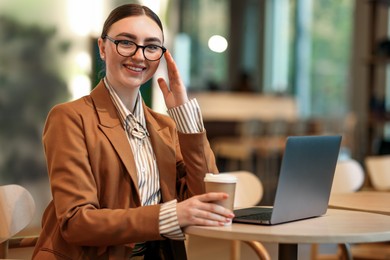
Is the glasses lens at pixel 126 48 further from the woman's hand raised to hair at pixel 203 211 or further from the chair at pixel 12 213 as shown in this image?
the chair at pixel 12 213

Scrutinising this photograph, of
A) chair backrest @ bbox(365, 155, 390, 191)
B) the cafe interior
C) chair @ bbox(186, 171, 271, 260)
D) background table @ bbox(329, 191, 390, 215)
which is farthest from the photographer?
chair backrest @ bbox(365, 155, 390, 191)

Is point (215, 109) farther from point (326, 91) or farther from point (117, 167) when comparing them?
point (117, 167)

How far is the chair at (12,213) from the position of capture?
2275mm

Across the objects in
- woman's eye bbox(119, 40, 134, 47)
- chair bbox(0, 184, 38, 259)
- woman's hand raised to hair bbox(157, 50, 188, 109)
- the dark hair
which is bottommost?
chair bbox(0, 184, 38, 259)

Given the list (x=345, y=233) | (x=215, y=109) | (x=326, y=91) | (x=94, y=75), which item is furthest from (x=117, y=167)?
(x=326, y=91)

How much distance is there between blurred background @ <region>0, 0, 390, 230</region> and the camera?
12.8ft

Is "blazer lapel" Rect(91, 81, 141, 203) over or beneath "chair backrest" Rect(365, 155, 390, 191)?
over

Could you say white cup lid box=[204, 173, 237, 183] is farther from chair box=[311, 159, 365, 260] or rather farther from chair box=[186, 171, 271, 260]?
chair box=[311, 159, 365, 260]

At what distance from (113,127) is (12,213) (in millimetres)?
498

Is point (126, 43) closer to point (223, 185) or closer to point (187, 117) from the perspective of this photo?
point (187, 117)

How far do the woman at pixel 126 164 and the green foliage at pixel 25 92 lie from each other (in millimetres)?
1747

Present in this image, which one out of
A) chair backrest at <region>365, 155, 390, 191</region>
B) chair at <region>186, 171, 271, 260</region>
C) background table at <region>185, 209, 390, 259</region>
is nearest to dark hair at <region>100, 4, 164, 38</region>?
background table at <region>185, 209, 390, 259</region>

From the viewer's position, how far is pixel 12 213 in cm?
230

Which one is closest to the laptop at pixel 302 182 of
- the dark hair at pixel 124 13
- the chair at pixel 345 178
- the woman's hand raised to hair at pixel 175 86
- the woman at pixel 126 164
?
the woman at pixel 126 164
